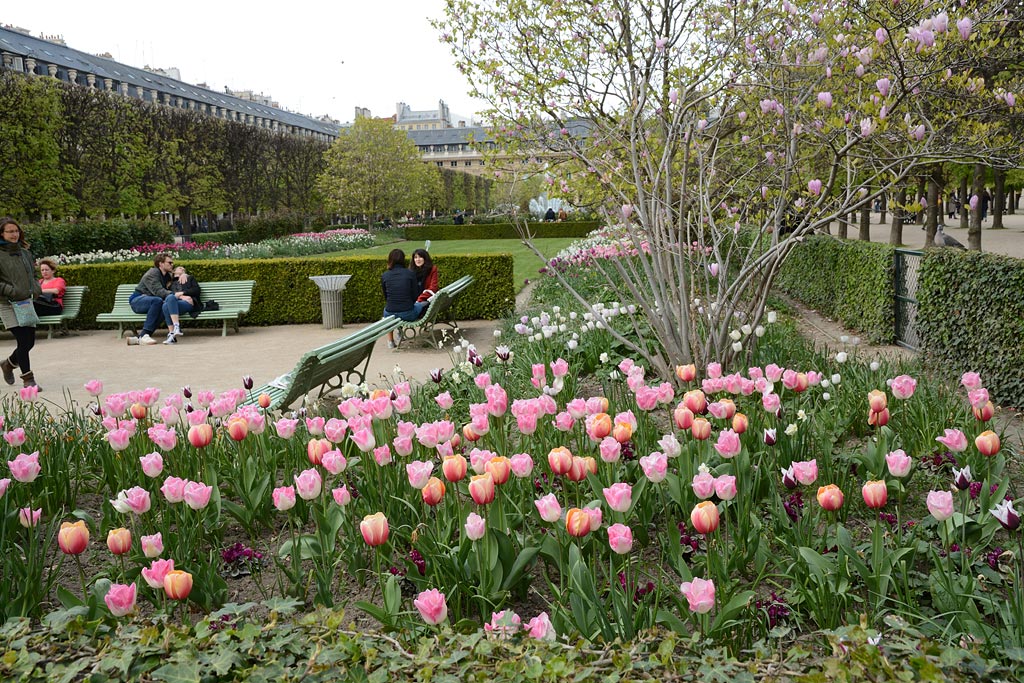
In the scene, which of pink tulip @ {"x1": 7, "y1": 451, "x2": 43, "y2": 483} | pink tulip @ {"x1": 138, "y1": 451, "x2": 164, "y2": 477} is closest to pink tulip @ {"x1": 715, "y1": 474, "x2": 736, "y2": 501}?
pink tulip @ {"x1": 138, "y1": 451, "x2": 164, "y2": 477}

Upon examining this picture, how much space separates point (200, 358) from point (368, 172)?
41.9 metres

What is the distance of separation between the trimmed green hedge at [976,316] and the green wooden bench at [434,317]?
4.92 meters

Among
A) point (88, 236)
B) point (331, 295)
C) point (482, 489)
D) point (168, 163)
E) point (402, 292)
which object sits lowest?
point (482, 489)

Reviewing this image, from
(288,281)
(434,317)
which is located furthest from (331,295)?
(434,317)

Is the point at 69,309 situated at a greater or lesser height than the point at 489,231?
lesser

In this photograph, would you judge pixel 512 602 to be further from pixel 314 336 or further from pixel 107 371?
pixel 314 336

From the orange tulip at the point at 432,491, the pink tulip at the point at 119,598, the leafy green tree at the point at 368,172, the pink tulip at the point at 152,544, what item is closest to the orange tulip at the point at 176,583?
the pink tulip at the point at 119,598

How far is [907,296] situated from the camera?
871 cm

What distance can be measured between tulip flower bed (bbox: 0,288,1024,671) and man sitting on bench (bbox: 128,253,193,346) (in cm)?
720

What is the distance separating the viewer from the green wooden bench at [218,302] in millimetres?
11531

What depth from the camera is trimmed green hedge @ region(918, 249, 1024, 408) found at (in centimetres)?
603

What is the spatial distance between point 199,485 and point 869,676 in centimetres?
195

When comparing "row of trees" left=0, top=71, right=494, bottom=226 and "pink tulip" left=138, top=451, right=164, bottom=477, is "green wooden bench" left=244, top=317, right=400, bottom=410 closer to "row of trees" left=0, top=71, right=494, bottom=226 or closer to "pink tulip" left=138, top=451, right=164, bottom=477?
"pink tulip" left=138, top=451, right=164, bottom=477

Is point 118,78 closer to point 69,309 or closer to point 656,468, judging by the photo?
point 69,309
